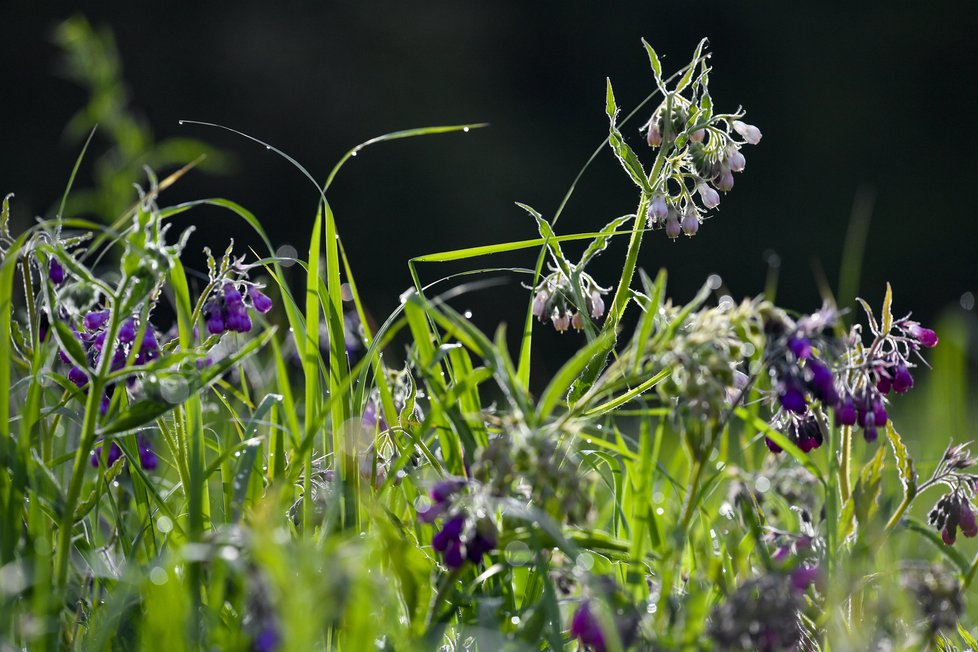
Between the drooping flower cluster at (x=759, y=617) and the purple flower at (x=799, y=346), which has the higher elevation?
the purple flower at (x=799, y=346)

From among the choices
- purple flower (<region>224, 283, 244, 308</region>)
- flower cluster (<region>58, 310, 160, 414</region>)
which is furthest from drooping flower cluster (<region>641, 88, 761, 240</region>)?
flower cluster (<region>58, 310, 160, 414</region>)

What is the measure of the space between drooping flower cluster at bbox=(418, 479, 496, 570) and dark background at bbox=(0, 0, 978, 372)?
584cm

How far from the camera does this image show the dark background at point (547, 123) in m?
7.62

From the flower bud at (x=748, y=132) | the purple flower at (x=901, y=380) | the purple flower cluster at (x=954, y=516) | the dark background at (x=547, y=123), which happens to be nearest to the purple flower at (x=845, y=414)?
the purple flower at (x=901, y=380)

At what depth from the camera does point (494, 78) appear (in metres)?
8.51

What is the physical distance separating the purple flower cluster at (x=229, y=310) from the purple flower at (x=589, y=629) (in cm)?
69

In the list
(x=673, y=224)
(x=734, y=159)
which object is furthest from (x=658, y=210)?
(x=734, y=159)

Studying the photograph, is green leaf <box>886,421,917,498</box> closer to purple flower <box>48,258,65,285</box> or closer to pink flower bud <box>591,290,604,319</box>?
pink flower bud <box>591,290,604,319</box>

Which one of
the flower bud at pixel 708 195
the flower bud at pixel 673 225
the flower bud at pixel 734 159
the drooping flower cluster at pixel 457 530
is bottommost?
the drooping flower cluster at pixel 457 530

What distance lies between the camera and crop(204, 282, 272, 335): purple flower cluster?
1.56 m

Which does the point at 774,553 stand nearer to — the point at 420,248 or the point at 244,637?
the point at 244,637

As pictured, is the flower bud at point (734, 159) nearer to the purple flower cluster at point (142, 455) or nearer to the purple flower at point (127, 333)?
the purple flower at point (127, 333)

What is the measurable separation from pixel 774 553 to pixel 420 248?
6.46 meters

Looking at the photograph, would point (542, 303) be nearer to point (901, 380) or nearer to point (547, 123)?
point (901, 380)
